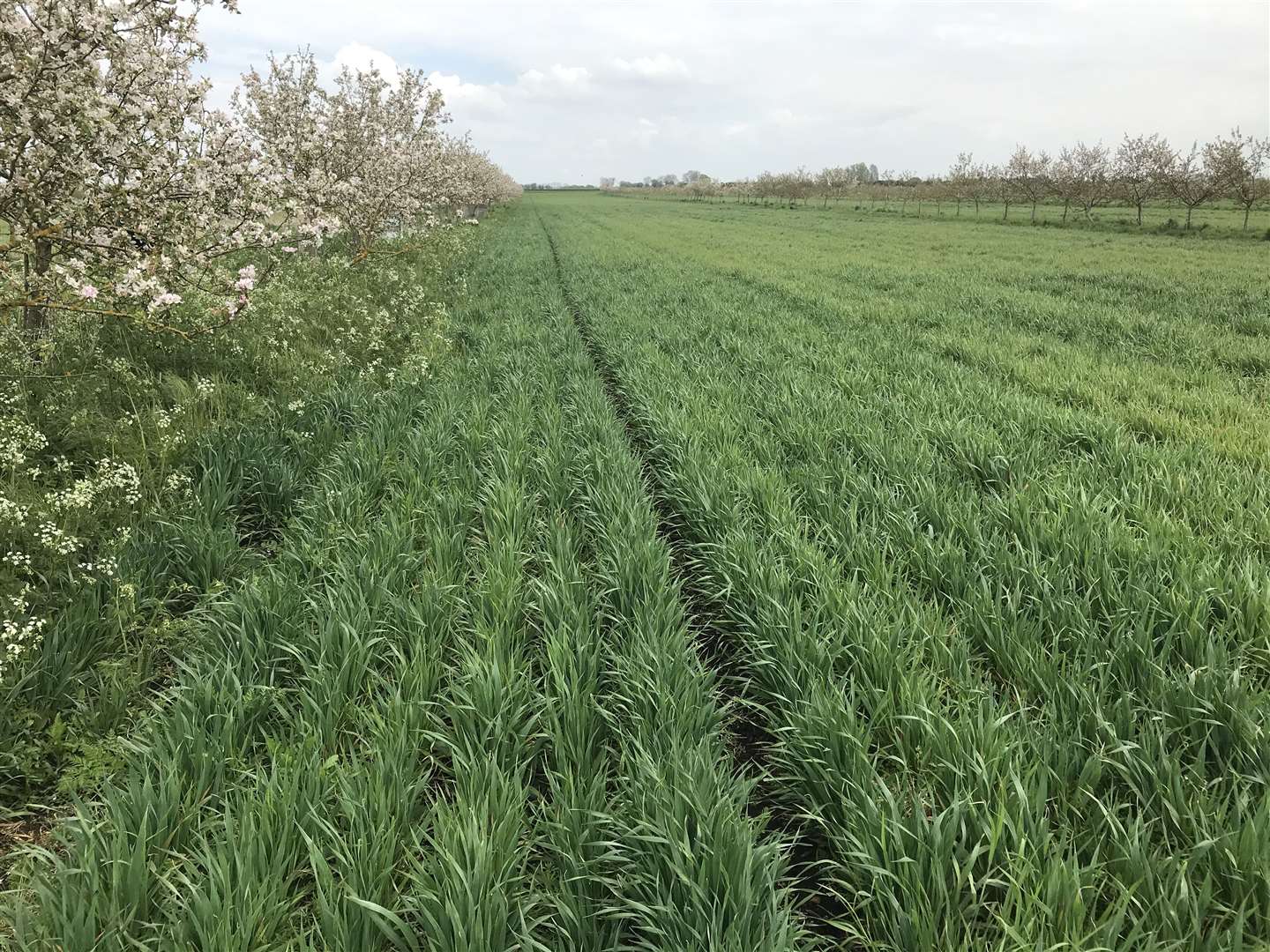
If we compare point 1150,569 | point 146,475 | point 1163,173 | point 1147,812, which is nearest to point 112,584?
point 146,475

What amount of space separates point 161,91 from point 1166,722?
828 centimetres

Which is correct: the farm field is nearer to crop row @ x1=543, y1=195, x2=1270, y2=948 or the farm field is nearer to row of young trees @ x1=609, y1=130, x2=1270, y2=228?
crop row @ x1=543, y1=195, x2=1270, y2=948

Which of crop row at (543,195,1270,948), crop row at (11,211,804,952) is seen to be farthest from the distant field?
crop row at (11,211,804,952)

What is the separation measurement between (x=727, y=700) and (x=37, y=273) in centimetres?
640

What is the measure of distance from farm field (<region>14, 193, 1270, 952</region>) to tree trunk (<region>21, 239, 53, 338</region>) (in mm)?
2620

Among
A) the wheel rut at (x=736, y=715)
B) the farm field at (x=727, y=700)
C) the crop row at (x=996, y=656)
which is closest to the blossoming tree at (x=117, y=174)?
the farm field at (x=727, y=700)

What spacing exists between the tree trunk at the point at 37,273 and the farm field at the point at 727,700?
262cm

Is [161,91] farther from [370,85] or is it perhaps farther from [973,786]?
[370,85]

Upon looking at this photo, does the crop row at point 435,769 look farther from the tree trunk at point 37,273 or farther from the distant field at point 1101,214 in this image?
the distant field at point 1101,214

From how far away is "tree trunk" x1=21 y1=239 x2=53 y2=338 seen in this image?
5375 millimetres

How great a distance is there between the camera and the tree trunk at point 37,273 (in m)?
5.38

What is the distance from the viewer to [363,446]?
5375 millimetres

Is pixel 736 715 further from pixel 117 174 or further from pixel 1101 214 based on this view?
pixel 1101 214

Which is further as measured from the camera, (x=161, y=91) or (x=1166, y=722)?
(x=161, y=91)
